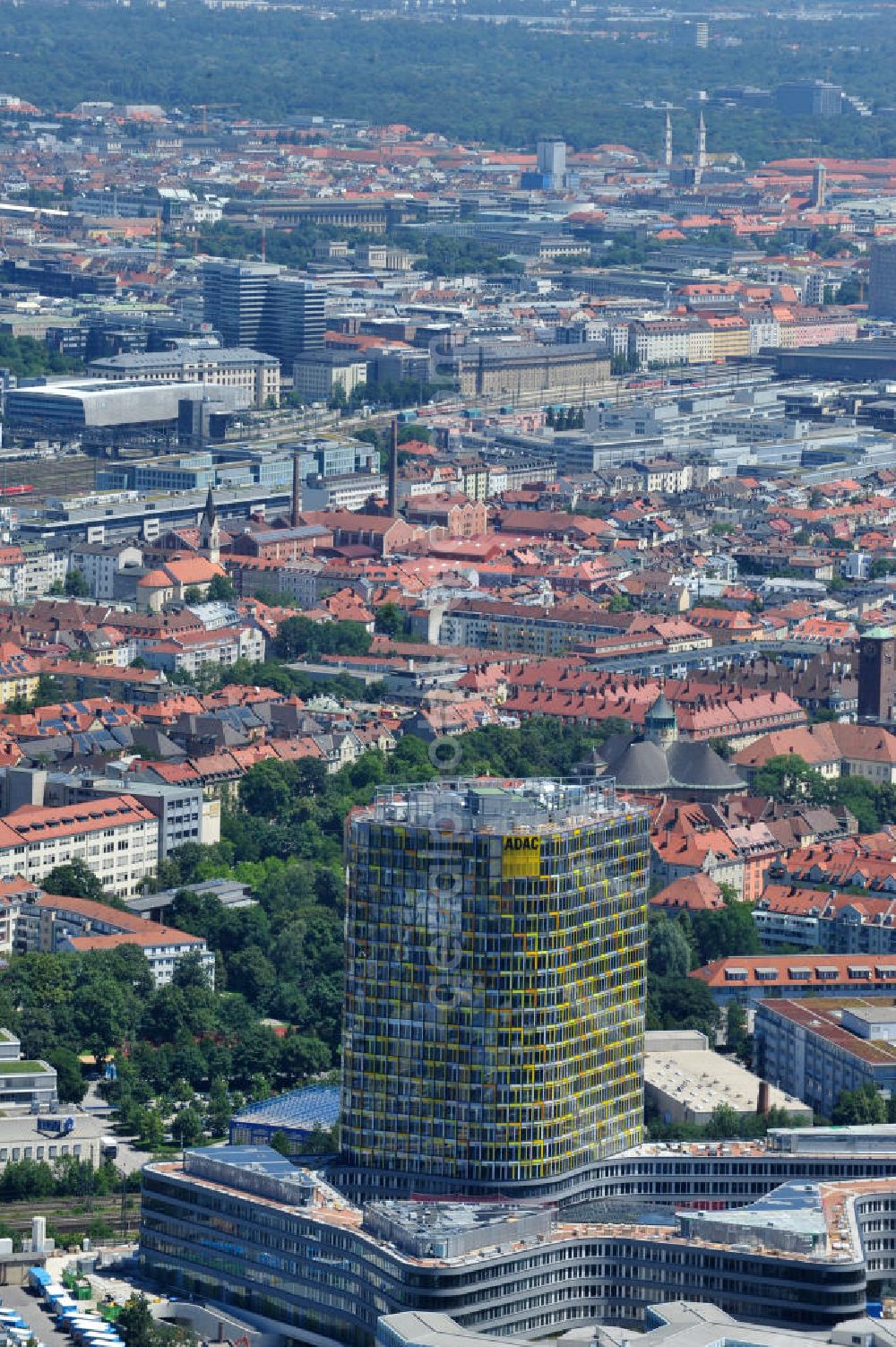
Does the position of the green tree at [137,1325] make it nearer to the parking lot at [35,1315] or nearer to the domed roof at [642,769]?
the parking lot at [35,1315]

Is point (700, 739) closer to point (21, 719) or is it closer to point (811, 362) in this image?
point (21, 719)

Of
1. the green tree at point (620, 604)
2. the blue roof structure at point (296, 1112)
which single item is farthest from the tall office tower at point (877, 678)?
the blue roof structure at point (296, 1112)

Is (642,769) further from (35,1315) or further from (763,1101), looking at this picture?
(35,1315)

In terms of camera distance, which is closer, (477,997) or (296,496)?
(477,997)

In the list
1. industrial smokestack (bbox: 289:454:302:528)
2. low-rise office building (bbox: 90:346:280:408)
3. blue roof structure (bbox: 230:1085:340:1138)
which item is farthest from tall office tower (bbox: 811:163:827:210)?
blue roof structure (bbox: 230:1085:340:1138)

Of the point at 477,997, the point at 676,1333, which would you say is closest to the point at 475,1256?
the point at 676,1333

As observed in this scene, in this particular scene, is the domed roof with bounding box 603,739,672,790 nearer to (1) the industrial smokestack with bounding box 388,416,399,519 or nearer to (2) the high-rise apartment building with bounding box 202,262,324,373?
(1) the industrial smokestack with bounding box 388,416,399,519

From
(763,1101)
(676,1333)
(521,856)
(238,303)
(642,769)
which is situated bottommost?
(238,303)
